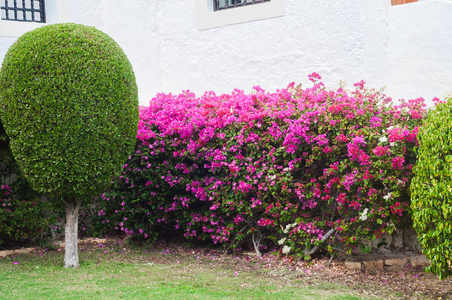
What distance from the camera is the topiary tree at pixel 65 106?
548cm

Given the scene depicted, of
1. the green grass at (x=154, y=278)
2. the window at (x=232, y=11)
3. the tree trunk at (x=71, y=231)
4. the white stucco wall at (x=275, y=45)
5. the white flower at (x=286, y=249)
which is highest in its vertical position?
the window at (x=232, y=11)

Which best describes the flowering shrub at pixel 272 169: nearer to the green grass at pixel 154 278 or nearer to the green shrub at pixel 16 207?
the green grass at pixel 154 278

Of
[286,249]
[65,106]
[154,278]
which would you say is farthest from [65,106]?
[286,249]

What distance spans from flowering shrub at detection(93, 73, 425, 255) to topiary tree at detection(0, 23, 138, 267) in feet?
4.52

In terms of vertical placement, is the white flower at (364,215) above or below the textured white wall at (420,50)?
below

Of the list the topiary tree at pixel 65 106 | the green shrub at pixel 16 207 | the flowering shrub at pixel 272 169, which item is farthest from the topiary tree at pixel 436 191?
the green shrub at pixel 16 207

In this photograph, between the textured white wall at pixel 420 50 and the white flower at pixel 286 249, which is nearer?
the white flower at pixel 286 249

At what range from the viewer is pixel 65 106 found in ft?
18.0

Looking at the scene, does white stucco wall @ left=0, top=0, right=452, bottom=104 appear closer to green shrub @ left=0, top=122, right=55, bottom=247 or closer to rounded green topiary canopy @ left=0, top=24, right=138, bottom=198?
green shrub @ left=0, top=122, right=55, bottom=247

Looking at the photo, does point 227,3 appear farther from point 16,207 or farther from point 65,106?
point 16,207

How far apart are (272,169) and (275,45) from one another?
2658 millimetres

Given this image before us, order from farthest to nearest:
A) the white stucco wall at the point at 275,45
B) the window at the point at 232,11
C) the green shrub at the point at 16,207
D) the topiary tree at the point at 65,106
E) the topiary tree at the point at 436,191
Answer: the window at the point at 232,11 < the white stucco wall at the point at 275,45 < the green shrub at the point at 16,207 < the topiary tree at the point at 65,106 < the topiary tree at the point at 436,191

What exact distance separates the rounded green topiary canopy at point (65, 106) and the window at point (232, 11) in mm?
3090

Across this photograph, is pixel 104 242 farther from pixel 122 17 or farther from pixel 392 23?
pixel 392 23
